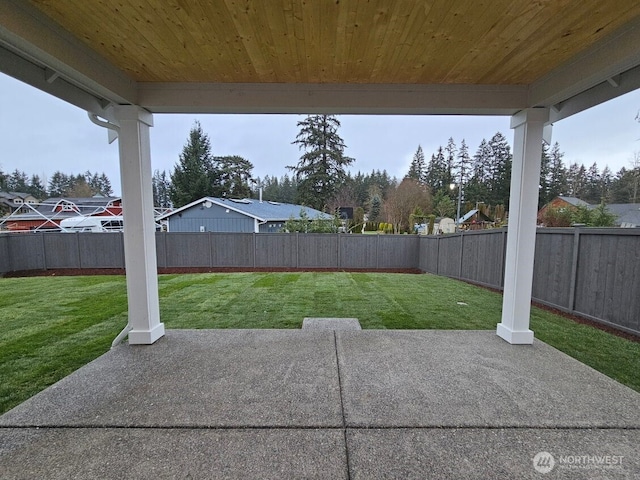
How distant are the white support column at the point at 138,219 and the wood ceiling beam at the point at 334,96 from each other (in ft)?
0.81

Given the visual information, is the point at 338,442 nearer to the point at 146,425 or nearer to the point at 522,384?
the point at 146,425

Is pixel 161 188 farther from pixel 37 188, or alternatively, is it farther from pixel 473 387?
pixel 473 387

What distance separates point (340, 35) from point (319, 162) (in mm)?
19114

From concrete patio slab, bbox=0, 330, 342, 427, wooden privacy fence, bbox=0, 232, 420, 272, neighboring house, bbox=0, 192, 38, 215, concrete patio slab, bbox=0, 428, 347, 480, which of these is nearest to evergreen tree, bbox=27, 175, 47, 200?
neighboring house, bbox=0, 192, 38, 215

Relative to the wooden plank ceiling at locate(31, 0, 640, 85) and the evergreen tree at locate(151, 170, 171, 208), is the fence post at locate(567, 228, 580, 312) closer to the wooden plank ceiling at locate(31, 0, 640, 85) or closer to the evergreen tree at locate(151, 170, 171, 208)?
the wooden plank ceiling at locate(31, 0, 640, 85)

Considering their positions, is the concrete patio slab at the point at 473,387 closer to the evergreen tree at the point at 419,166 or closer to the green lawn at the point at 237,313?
the green lawn at the point at 237,313

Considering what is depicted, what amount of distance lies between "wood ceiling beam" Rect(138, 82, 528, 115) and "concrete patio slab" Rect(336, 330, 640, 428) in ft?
7.94

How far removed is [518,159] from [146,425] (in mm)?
3921

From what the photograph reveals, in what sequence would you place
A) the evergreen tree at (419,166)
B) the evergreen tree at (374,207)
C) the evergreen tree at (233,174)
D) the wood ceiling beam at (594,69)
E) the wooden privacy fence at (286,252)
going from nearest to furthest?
the wood ceiling beam at (594,69)
the wooden privacy fence at (286,252)
the evergreen tree at (233,174)
the evergreen tree at (374,207)
the evergreen tree at (419,166)

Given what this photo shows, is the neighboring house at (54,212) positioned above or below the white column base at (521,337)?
above

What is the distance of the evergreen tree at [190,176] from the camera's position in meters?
20.0

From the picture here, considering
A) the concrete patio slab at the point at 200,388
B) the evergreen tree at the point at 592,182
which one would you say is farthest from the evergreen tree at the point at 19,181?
the evergreen tree at the point at 592,182

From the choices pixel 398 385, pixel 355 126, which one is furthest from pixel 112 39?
pixel 355 126

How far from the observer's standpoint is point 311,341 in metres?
3.15
